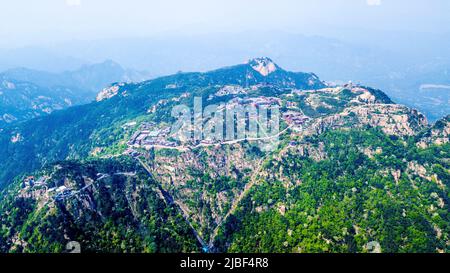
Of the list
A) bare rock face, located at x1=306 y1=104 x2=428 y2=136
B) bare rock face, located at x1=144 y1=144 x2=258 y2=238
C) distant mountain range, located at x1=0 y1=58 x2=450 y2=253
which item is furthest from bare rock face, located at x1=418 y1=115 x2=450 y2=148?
bare rock face, located at x1=144 y1=144 x2=258 y2=238

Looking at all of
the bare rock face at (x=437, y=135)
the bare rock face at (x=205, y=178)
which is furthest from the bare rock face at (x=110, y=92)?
the bare rock face at (x=437, y=135)

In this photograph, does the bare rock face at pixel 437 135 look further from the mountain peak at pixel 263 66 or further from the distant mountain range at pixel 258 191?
the mountain peak at pixel 263 66

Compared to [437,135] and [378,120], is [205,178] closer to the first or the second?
[378,120]

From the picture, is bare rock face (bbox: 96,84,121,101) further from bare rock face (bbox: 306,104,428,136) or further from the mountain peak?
bare rock face (bbox: 306,104,428,136)

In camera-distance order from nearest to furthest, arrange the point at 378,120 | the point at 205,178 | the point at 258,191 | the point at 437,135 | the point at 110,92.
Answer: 1. the point at 258,191
2. the point at 205,178
3. the point at 437,135
4. the point at 378,120
5. the point at 110,92

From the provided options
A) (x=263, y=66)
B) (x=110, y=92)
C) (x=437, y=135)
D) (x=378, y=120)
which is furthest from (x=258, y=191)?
(x=263, y=66)

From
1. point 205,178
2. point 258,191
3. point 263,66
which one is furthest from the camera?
point 263,66
